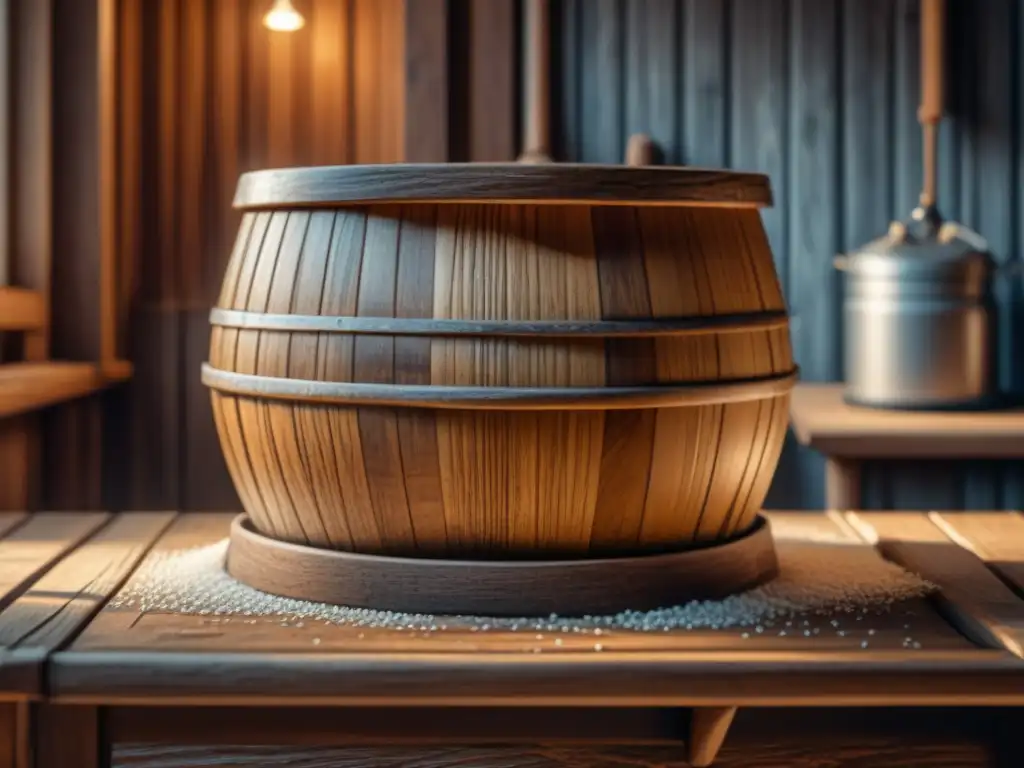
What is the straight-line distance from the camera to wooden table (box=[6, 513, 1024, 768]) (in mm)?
1162

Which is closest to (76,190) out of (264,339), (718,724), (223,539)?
(223,539)

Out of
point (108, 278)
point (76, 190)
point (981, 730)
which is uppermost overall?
point (76, 190)

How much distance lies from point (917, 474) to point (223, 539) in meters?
1.91

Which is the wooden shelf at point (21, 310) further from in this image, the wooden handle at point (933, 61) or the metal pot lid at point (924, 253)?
the wooden handle at point (933, 61)

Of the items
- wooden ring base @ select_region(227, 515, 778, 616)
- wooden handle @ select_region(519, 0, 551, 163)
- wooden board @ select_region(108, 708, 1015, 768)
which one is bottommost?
wooden board @ select_region(108, 708, 1015, 768)

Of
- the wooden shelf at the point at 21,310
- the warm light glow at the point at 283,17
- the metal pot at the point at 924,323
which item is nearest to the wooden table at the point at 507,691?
the wooden shelf at the point at 21,310

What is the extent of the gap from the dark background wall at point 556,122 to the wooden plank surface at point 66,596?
5.27 feet

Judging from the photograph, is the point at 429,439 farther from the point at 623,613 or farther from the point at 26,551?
the point at 26,551

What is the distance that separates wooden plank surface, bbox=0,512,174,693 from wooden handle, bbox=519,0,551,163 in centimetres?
165

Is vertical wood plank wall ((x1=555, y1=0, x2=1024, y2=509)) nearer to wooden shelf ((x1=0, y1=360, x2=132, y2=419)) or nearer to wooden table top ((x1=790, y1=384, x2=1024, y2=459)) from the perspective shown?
wooden table top ((x1=790, y1=384, x2=1024, y2=459))

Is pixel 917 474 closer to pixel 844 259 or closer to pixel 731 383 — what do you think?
pixel 844 259

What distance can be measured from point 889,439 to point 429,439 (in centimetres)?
165

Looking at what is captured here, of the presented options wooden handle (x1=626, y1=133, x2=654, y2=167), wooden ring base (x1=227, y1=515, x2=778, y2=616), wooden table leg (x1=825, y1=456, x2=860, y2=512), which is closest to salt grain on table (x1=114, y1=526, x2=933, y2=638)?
wooden ring base (x1=227, y1=515, x2=778, y2=616)

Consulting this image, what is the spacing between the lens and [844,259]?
10.2 feet
